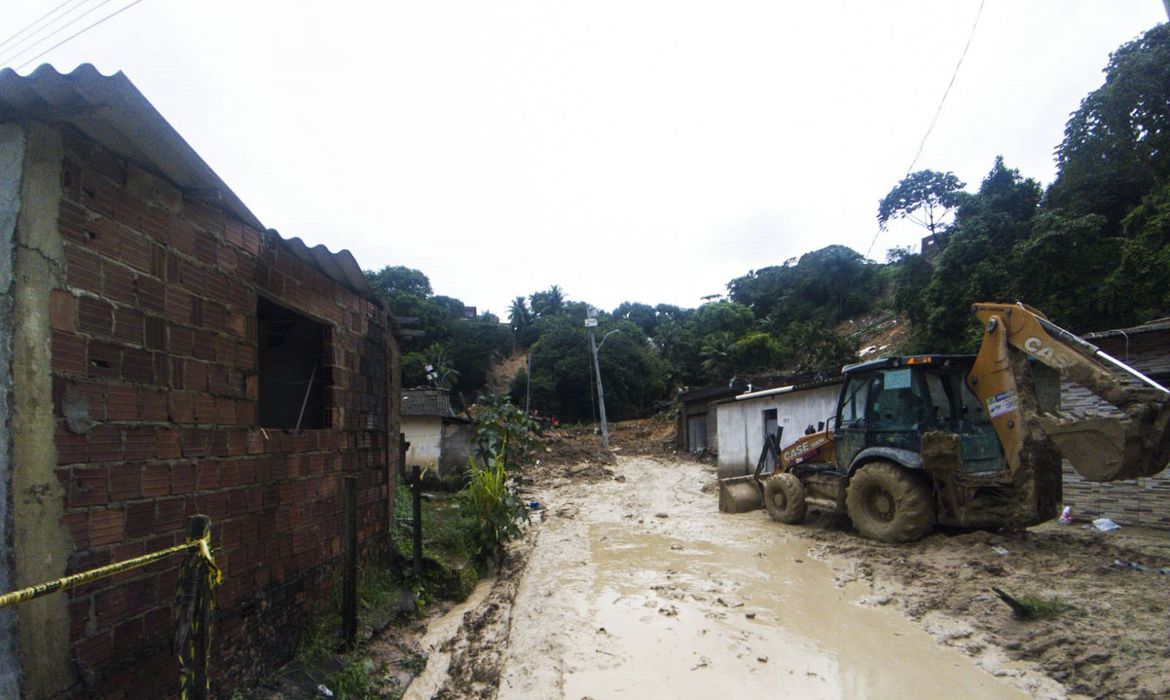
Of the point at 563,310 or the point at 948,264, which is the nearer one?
the point at 948,264

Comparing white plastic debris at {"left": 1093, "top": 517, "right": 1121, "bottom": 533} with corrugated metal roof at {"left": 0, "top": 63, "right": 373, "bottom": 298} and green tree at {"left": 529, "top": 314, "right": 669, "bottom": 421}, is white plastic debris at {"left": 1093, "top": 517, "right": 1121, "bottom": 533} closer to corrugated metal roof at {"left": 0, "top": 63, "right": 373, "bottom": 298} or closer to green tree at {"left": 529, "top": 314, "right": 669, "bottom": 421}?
corrugated metal roof at {"left": 0, "top": 63, "right": 373, "bottom": 298}

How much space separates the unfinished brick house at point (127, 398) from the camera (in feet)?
8.09

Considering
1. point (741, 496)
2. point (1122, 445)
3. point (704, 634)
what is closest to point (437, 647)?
point (704, 634)

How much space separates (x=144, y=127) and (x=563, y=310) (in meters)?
56.3

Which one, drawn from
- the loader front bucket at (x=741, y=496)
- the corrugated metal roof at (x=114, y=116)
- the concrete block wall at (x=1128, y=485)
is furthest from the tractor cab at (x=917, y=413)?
the corrugated metal roof at (x=114, y=116)

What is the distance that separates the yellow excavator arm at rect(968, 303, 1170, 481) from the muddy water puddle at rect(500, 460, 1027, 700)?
7.86 feet

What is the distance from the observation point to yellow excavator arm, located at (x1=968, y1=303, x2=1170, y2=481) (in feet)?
18.3

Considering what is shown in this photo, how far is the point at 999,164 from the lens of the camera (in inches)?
885

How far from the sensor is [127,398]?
2.94m

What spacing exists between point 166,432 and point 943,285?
2242 cm

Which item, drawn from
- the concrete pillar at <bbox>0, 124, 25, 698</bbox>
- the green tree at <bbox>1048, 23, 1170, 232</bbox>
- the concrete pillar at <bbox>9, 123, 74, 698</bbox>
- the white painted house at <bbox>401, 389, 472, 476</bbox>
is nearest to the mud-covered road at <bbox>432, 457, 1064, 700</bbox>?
the concrete pillar at <bbox>9, 123, 74, 698</bbox>

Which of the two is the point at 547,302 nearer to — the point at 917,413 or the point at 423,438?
the point at 423,438

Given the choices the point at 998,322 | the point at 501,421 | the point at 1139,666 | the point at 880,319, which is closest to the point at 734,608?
the point at 1139,666

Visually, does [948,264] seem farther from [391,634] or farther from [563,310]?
[563,310]
